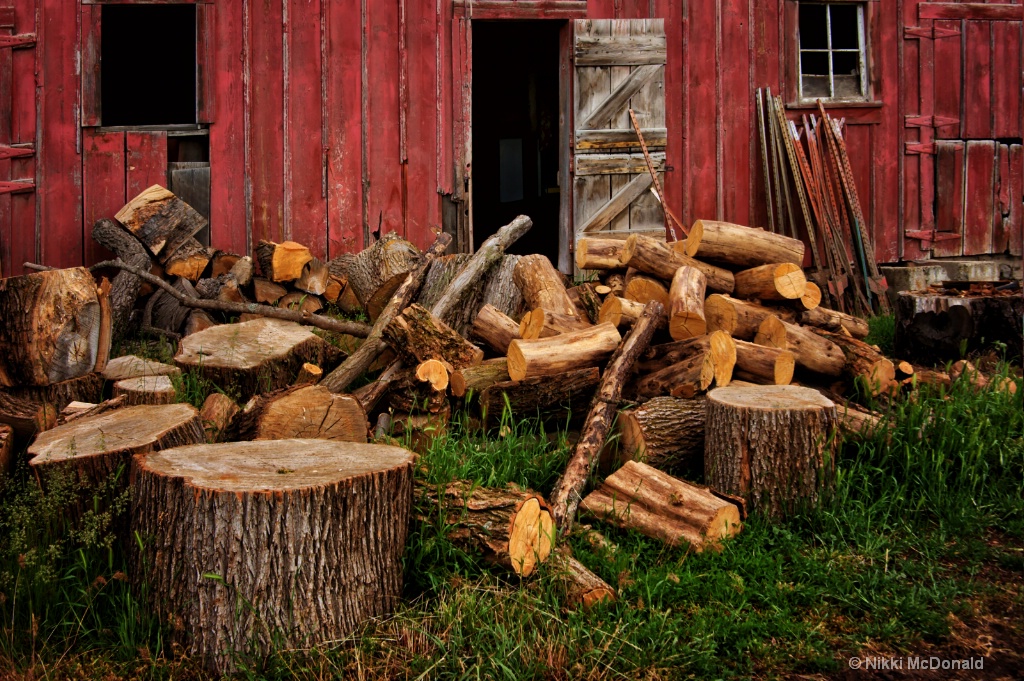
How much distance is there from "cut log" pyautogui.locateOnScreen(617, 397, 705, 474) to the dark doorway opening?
25.5 feet

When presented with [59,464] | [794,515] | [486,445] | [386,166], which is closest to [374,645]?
[59,464]

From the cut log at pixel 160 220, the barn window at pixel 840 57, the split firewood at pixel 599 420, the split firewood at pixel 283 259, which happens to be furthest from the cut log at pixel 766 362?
the barn window at pixel 840 57

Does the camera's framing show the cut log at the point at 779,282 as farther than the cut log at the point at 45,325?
Yes

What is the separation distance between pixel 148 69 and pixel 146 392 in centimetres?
896

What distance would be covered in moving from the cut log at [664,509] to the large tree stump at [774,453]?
7.5 inches

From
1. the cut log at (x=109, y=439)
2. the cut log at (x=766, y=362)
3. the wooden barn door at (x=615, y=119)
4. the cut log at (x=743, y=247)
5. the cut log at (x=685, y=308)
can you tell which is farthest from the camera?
the wooden barn door at (x=615, y=119)

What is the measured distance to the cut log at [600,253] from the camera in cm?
609

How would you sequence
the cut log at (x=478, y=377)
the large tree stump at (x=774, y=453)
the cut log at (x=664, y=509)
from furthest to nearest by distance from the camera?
the cut log at (x=478, y=377)
the large tree stump at (x=774, y=453)
the cut log at (x=664, y=509)

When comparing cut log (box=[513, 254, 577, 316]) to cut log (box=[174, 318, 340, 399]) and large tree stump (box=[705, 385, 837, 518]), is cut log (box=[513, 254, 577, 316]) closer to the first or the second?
cut log (box=[174, 318, 340, 399])

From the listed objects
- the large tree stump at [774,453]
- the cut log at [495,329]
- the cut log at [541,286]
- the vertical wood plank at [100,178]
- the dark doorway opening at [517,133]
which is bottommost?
the large tree stump at [774,453]

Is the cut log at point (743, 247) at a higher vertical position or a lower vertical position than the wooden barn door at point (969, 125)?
lower

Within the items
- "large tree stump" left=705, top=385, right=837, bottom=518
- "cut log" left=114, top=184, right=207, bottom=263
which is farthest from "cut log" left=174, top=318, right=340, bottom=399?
"large tree stump" left=705, top=385, right=837, bottom=518

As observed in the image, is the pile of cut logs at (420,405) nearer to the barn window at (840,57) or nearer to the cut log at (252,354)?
the cut log at (252,354)

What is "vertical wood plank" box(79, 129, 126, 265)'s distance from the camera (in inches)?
311
